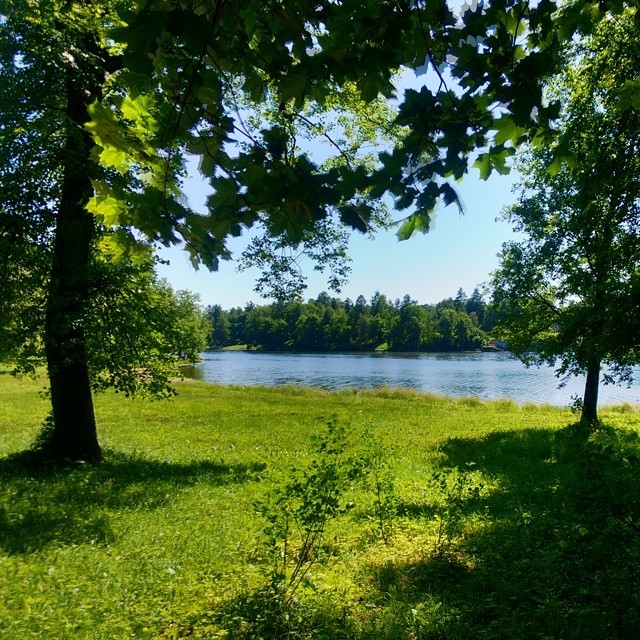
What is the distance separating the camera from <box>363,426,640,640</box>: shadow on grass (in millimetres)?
3617

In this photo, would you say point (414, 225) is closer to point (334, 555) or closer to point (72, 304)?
point (334, 555)

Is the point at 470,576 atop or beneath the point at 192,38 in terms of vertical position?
beneath

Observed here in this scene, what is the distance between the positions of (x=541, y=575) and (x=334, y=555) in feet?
7.80

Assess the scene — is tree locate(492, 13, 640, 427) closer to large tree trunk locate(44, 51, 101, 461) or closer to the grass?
the grass

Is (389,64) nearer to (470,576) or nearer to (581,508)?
(581,508)

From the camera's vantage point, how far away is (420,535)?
6.08 metres

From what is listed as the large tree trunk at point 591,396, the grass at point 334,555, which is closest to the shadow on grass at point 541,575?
the grass at point 334,555

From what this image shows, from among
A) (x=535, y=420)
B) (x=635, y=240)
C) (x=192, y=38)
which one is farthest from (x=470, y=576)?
(x=535, y=420)

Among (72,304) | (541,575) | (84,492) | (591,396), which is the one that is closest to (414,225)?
(541,575)

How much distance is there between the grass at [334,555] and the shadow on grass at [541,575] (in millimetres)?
19

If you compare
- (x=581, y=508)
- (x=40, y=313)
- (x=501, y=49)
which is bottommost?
(x=581, y=508)

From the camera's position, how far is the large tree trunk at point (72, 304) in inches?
325

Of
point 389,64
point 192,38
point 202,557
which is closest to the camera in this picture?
point 192,38

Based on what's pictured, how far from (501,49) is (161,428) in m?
16.2
